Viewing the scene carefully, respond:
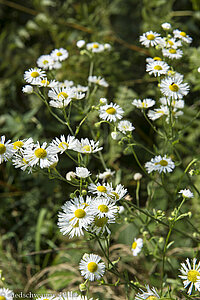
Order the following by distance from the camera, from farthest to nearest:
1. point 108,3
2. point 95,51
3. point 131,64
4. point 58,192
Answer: point 108,3 < point 131,64 < point 58,192 < point 95,51

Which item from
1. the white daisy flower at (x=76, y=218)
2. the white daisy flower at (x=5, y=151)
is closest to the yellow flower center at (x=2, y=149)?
the white daisy flower at (x=5, y=151)

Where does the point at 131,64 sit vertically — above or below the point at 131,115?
above

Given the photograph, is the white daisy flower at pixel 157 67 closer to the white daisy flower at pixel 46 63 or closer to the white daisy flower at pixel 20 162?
the white daisy flower at pixel 46 63

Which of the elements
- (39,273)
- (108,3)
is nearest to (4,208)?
(39,273)

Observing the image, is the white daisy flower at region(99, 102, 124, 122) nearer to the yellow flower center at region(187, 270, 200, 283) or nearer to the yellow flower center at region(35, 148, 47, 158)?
the yellow flower center at region(35, 148, 47, 158)

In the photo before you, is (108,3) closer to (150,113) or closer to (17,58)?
(17,58)

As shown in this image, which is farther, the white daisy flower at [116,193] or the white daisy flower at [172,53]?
the white daisy flower at [172,53]
